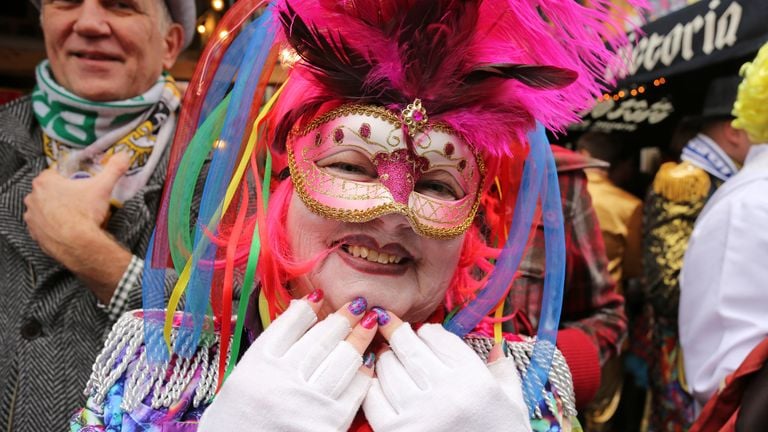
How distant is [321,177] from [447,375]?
393 millimetres

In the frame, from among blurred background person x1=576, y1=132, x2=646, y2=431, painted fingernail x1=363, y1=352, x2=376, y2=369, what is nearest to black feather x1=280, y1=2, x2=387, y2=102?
painted fingernail x1=363, y1=352, x2=376, y2=369

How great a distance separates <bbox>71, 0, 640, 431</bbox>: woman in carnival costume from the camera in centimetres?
103

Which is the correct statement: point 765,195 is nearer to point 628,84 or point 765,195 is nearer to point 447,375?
point 447,375

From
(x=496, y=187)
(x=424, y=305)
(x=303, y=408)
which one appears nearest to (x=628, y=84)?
(x=496, y=187)

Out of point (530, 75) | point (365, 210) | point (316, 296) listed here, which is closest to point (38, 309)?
point (316, 296)

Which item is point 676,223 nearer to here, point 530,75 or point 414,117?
point 530,75

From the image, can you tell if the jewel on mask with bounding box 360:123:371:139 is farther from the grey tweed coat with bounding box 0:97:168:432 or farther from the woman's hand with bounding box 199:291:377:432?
the grey tweed coat with bounding box 0:97:168:432

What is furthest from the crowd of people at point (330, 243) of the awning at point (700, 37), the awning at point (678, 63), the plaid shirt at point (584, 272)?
the awning at point (678, 63)

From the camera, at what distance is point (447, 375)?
3.36 ft

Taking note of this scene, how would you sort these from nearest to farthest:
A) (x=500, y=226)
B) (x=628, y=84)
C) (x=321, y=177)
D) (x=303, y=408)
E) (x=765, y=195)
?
1. (x=303, y=408)
2. (x=321, y=177)
3. (x=500, y=226)
4. (x=765, y=195)
5. (x=628, y=84)

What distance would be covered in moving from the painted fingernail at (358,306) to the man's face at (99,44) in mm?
1156

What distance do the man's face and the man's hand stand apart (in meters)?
0.29

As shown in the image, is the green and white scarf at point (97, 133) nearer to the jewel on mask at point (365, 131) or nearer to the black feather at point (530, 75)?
the jewel on mask at point (365, 131)

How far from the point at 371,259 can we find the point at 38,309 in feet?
3.34
